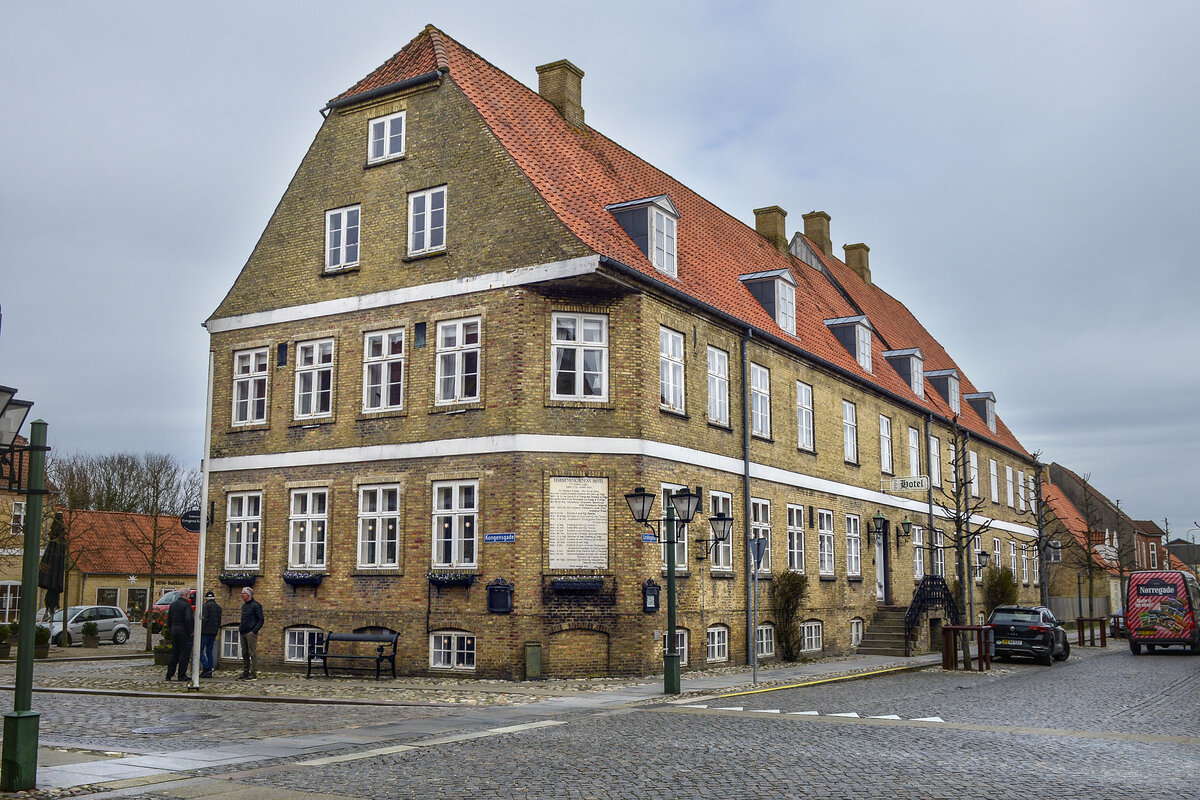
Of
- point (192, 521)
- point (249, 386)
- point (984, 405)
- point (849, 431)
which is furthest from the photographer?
point (984, 405)

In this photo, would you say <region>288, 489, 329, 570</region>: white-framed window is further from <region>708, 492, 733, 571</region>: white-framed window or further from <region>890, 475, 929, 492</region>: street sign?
<region>890, 475, 929, 492</region>: street sign

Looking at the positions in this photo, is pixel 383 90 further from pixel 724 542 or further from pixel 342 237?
pixel 724 542

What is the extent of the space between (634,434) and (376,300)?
650 cm

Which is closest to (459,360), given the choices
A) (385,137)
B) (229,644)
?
(385,137)

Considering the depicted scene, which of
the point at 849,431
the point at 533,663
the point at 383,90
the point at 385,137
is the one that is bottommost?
the point at 533,663

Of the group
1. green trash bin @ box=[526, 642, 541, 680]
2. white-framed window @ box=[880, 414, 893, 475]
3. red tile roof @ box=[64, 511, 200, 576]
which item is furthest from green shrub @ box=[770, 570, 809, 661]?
red tile roof @ box=[64, 511, 200, 576]

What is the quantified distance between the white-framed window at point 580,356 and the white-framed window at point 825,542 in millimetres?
9871

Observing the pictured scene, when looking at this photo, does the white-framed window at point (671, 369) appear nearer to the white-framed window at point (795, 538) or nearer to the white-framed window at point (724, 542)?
the white-framed window at point (724, 542)

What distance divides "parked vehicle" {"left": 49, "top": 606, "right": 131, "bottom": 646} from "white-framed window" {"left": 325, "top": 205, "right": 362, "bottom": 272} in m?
24.1

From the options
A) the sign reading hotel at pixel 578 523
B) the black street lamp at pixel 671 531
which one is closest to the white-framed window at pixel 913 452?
the sign reading hotel at pixel 578 523

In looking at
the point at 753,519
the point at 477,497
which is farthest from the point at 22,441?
the point at 753,519

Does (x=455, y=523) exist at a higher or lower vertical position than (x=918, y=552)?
higher

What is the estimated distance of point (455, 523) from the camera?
22.0m

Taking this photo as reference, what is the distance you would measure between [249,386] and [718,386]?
1085 centimetres
